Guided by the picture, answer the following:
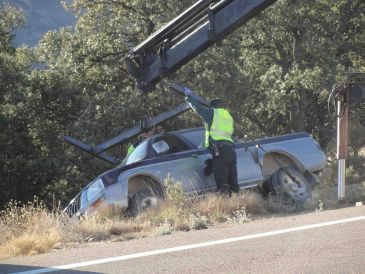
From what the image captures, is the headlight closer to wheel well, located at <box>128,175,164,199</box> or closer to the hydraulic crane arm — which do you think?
wheel well, located at <box>128,175,164,199</box>

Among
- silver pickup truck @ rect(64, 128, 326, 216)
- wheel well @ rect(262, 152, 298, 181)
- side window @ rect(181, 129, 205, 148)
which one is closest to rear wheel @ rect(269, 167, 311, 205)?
silver pickup truck @ rect(64, 128, 326, 216)

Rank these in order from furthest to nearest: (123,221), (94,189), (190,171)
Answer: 1. (190,171)
2. (94,189)
3. (123,221)

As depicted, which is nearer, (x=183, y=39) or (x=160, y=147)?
(x=160, y=147)

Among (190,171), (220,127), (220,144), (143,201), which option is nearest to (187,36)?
(220,127)

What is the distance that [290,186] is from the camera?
10.9 m

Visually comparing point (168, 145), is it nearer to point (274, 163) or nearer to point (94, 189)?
point (94, 189)

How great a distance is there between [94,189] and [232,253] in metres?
3.92

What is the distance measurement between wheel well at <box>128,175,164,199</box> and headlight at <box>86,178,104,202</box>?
53 centimetres

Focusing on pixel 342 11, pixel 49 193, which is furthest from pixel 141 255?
pixel 342 11

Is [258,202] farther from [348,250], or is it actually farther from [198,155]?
[348,250]

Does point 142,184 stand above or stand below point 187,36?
below

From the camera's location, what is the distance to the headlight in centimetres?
978

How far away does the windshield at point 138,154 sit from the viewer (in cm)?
1091

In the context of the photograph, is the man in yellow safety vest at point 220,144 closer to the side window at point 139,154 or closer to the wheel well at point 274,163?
the wheel well at point 274,163
